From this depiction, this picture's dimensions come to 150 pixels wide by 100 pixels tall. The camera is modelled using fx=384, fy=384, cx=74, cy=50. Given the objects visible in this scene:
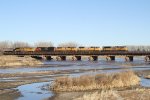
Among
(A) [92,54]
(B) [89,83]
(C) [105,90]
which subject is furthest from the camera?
(A) [92,54]

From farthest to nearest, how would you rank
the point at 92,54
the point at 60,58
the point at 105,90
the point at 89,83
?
the point at 60,58 → the point at 92,54 → the point at 89,83 → the point at 105,90

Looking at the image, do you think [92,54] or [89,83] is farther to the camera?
[92,54]

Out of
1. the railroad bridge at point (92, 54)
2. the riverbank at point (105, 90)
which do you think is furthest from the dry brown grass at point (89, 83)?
the railroad bridge at point (92, 54)

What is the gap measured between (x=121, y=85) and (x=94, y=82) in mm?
2707

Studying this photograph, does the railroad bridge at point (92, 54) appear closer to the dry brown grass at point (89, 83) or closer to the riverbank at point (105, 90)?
the riverbank at point (105, 90)

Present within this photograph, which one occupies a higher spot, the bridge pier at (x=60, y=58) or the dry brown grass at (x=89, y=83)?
the dry brown grass at (x=89, y=83)

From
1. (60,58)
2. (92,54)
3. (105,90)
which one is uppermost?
(92,54)

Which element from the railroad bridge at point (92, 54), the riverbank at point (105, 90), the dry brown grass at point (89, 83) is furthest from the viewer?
the railroad bridge at point (92, 54)

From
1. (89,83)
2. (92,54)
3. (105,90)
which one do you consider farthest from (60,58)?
(105,90)

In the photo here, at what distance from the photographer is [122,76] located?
33938 millimetres

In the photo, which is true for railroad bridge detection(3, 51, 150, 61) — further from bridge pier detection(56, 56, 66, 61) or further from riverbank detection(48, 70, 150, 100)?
riverbank detection(48, 70, 150, 100)

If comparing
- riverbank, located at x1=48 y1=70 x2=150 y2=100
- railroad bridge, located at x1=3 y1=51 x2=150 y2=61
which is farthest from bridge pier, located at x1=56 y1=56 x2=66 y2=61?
riverbank, located at x1=48 y1=70 x2=150 y2=100

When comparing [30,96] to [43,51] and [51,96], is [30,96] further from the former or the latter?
[43,51]

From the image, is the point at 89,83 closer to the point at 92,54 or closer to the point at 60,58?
the point at 92,54
